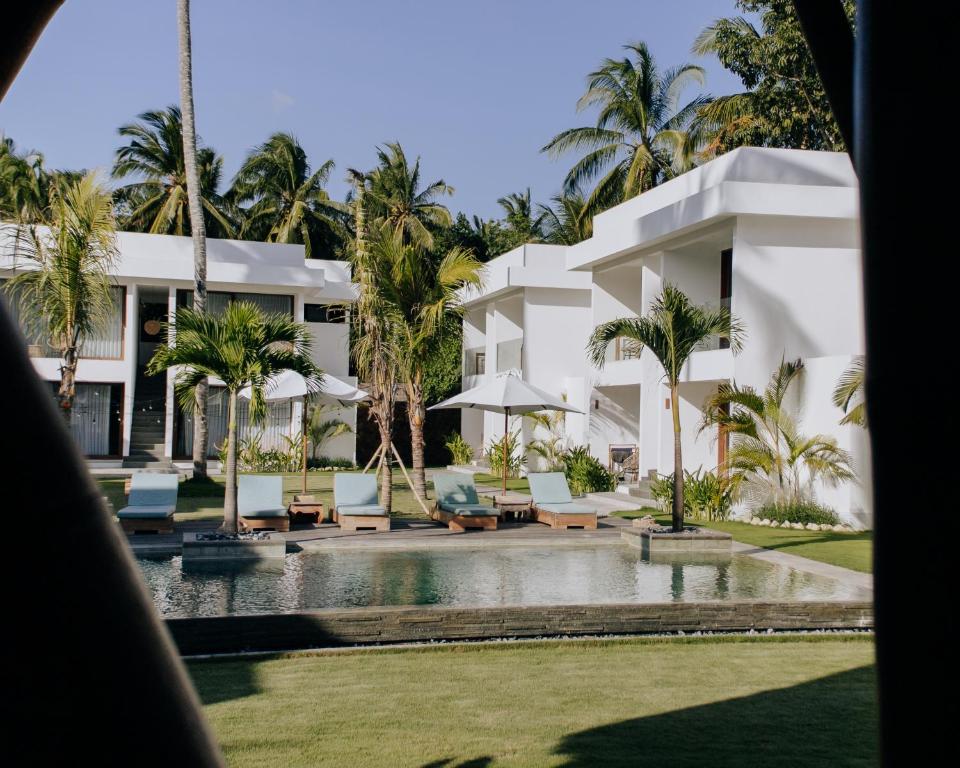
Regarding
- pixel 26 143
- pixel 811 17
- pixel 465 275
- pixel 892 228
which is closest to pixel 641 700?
pixel 811 17

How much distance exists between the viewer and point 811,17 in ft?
6.17

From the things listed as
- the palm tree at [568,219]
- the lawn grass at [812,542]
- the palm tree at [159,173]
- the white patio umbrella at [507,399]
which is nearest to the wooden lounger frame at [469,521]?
the white patio umbrella at [507,399]

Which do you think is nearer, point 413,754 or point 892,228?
point 892,228

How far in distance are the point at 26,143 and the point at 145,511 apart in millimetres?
31832

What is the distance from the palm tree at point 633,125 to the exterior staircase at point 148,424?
16.3 m

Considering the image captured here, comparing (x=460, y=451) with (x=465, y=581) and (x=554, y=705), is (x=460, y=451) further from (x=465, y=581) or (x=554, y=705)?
(x=554, y=705)

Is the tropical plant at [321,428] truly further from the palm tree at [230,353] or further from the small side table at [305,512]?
the palm tree at [230,353]

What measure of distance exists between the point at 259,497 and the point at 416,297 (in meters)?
4.58

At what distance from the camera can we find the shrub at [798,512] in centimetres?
1761

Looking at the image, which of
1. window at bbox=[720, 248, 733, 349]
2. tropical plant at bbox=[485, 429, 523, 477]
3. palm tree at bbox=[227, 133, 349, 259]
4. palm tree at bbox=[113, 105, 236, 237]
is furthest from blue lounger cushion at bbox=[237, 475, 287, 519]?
palm tree at bbox=[227, 133, 349, 259]

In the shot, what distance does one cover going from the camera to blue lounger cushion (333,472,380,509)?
1667 centimetres

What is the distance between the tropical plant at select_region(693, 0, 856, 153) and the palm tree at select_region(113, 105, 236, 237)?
19.2m

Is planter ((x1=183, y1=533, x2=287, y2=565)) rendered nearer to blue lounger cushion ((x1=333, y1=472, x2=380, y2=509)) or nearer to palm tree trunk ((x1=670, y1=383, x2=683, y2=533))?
blue lounger cushion ((x1=333, y1=472, x2=380, y2=509))

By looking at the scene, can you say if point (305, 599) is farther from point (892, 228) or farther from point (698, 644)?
point (892, 228)
